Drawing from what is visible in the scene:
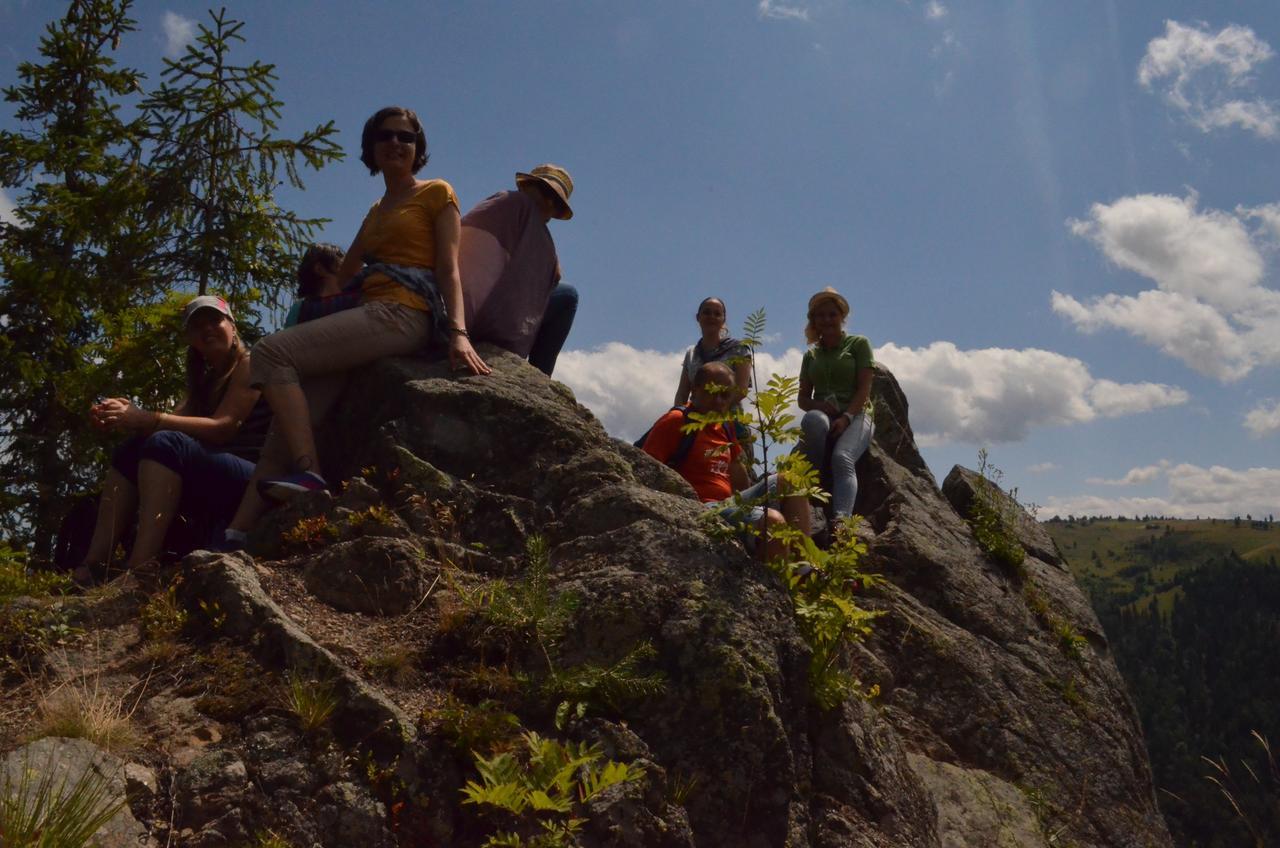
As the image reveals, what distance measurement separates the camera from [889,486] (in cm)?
970

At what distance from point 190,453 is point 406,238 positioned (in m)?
1.80

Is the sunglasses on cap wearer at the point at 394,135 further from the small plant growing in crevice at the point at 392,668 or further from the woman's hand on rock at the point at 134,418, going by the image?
the small plant growing in crevice at the point at 392,668

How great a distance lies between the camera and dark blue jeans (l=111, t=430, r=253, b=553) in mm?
5105

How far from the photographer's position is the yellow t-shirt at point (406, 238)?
19.0 ft

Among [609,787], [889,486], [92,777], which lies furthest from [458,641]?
[889,486]

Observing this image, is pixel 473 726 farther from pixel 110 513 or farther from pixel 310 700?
pixel 110 513

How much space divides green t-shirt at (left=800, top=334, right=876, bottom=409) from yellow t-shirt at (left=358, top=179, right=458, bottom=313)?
453 cm

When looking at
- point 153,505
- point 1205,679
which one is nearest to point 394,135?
point 153,505

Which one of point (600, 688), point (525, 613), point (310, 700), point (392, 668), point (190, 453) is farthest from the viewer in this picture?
point (190, 453)

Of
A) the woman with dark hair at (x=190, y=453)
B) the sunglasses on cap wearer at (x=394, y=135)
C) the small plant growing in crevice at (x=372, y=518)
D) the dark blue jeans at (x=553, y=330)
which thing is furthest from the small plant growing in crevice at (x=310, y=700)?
the dark blue jeans at (x=553, y=330)

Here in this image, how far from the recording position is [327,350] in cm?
552

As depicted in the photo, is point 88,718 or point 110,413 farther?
point 110,413

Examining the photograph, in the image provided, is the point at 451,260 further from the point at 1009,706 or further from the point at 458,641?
the point at 1009,706

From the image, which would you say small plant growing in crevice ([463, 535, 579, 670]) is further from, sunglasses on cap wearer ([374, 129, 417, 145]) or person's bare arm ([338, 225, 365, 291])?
sunglasses on cap wearer ([374, 129, 417, 145])
